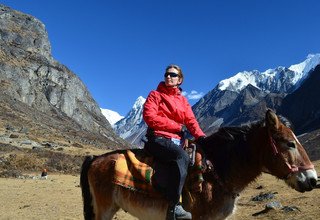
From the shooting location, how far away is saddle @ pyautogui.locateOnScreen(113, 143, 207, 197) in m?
7.15

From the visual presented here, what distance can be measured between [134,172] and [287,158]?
9.39 feet

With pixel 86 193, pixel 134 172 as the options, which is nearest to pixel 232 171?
pixel 134 172

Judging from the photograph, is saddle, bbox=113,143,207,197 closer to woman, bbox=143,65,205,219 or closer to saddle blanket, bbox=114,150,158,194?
saddle blanket, bbox=114,150,158,194

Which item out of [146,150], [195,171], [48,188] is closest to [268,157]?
[195,171]

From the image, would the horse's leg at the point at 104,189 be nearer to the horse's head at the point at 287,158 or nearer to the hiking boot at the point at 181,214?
the hiking boot at the point at 181,214

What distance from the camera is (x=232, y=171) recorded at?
7066 millimetres

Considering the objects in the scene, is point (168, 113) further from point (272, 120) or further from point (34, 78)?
point (34, 78)

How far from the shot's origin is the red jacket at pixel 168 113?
738cm

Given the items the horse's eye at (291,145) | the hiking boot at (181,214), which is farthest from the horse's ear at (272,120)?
the hiking boot at (181,214)

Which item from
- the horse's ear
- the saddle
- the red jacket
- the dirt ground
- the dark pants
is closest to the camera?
the horse's ear

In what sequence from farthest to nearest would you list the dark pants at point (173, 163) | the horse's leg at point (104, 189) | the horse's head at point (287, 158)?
the horse's leg at point (104, 189)
the dark pants at point (173, 163)
the horse's head at point (287, 158)

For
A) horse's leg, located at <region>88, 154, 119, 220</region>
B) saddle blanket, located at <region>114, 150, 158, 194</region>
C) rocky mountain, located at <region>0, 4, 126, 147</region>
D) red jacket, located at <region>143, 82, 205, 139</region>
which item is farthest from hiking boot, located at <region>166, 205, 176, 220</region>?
rocky mountain, located at <region>0, 4, 126, 147</region>

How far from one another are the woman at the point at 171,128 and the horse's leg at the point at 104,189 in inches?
37.5

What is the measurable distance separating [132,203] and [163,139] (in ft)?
4.69
